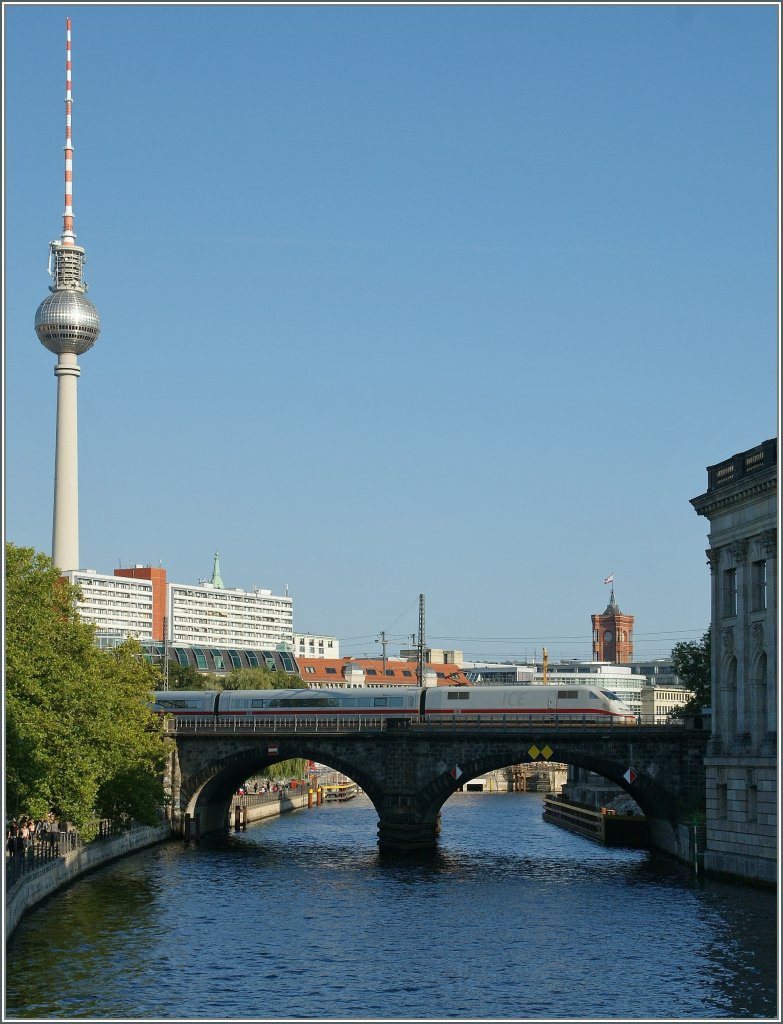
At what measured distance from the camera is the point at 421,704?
12169 centimetres

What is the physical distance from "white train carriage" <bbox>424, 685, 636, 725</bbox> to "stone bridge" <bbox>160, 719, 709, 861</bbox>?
382 centimetres

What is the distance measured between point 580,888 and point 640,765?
1791cm

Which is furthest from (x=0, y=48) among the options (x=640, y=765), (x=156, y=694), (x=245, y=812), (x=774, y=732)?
(x=245, y=812)

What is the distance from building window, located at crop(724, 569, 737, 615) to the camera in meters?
92.5

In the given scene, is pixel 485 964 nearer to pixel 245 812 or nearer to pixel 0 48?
pixel 0 48

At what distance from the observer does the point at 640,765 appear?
349ft

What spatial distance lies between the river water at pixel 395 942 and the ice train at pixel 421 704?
13447 mm

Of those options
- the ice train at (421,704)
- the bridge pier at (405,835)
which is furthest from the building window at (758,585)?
the bridge pier at (405,835)

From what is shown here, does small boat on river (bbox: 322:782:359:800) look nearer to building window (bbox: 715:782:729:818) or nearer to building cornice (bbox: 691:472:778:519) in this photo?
building window (bbox: 715:782:729:818)

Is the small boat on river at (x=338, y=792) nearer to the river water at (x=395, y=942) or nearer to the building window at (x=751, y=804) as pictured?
the river water at (x=395, y=942)

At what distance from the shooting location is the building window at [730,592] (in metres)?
92.5

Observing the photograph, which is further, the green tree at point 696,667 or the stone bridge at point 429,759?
the green tree at point 696,667

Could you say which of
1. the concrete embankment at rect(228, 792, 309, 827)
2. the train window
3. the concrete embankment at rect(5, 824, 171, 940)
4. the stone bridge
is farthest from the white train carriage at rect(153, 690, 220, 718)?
the concrete embankment at rect(228, 792, 309, 827)

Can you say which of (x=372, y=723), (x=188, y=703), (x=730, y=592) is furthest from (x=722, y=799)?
(x=188, y=703)
